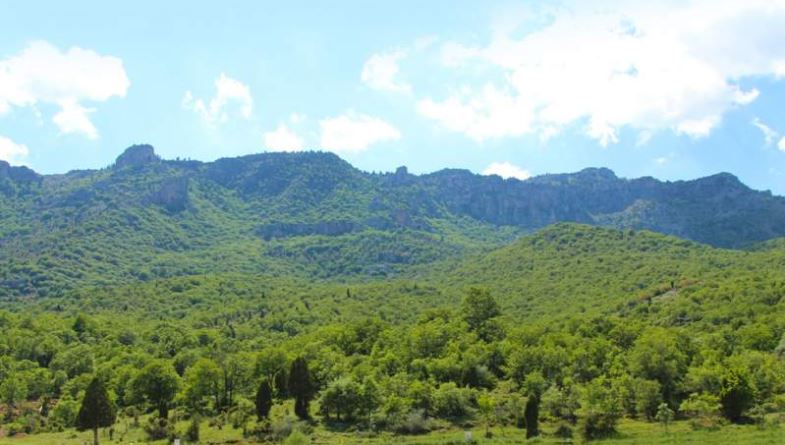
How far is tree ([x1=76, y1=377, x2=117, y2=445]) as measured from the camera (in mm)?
62594

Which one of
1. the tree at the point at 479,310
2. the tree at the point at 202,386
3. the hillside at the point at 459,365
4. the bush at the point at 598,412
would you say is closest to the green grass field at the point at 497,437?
the hillside at the point at 459,365

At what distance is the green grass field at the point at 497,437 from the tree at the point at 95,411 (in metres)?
1.74

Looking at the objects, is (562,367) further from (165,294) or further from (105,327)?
(165,294)

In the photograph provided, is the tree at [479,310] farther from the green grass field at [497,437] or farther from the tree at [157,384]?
the tree at [157,384]

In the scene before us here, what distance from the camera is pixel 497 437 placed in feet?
193

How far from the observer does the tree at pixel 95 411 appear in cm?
6259

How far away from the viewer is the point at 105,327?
131 m

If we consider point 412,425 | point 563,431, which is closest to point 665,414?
point 563,431

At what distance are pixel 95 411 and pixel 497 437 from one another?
37.0 meters

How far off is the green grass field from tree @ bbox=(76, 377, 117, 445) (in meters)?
1.74

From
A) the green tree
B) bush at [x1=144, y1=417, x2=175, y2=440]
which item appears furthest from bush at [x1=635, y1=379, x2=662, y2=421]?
bush at [x1=144, y1=417, x2=175, y2=440]

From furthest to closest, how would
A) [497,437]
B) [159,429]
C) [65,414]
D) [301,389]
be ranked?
1. [65,414]
2. [301,389]
3. [159,429]
4. [497,437]

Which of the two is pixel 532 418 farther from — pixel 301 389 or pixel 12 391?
pixel 12 391

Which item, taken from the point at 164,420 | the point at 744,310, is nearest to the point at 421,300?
the point at 744,310
